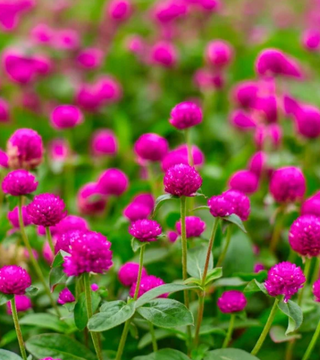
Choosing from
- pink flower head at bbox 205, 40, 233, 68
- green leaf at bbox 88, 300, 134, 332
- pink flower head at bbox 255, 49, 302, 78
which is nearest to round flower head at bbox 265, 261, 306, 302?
green leaf at bbox 88, 300, 134, 332

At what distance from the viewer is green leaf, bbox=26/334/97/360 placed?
3.96ft

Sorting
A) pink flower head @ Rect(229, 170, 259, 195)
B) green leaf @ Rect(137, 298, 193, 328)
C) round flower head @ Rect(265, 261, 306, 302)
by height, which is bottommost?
green leaf @ Rect(137, 298, 193, 328)

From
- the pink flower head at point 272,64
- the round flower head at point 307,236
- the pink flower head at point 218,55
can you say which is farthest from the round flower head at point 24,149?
the pink flower head at point 218,55

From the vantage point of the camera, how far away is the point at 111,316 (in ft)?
3.42

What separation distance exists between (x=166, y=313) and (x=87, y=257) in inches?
8.2

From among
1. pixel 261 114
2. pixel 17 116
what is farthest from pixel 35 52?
pixel 261 114

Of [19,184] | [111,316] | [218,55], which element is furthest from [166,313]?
[218,55]

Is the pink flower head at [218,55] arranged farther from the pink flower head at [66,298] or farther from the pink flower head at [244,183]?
the pink flower head at [66,298]

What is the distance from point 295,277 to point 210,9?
2.11m

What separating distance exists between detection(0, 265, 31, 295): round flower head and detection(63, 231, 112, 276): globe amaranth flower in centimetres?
14

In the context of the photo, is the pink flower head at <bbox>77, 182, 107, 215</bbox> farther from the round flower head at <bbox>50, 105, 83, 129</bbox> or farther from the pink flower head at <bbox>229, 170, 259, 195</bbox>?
→ the pink flower head at <bbox>229, 170, 259, 195</bbox>

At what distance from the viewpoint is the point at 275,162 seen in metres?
1.92

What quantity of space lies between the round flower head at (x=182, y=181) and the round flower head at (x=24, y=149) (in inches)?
19.8

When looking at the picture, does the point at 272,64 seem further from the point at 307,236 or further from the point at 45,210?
the point at 45,210
